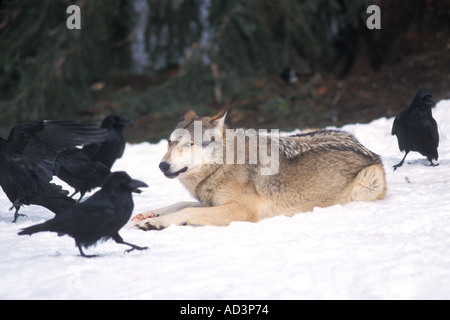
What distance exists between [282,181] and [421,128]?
7.01 ft

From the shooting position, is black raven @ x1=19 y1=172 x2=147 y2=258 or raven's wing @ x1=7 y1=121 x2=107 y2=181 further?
raven's wing @ x1=7 y1=121 x2=107 y2=181

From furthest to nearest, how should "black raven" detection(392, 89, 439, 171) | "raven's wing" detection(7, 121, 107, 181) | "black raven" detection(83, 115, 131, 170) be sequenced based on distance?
"black raven" detection(392, 89, 439, 171)
"black raven" detection(83, 115, 131, 170)
"raven's wing" detection(7, 121, 107, 181)

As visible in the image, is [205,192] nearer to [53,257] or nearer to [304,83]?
[53,257]

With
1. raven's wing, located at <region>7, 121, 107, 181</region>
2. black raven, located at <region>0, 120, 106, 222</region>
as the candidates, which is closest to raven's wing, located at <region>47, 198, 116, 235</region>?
black raven, located at <region>0, 120, 106, 222</region>

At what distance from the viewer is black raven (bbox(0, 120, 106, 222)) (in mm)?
4645

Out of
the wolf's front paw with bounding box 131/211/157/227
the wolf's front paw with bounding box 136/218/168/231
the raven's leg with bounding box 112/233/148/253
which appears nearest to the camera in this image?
the raven's leg with bounding box 112/233/148/253

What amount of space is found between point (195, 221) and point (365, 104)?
693 cm

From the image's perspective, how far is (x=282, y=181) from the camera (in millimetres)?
5461

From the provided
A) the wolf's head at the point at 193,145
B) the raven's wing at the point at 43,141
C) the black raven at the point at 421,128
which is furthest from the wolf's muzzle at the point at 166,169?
the black raven at the point at 421,128

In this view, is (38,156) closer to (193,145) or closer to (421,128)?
(193,145)

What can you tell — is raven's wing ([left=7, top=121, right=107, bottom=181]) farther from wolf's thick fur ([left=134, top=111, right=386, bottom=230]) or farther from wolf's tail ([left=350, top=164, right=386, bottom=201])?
wolf's tail ([left=350, top=164, right=386, bottom=201])

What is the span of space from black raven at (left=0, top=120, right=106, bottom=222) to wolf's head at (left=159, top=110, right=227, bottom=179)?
34.7 inches

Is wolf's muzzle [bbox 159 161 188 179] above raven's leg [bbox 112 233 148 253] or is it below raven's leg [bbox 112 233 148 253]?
above

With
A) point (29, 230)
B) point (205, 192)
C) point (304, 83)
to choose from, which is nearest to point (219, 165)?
point (205, 192)
